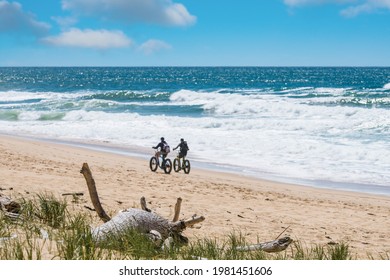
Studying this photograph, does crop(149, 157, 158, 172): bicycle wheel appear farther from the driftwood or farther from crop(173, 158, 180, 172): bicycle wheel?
the driftwood

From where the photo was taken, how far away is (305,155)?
61.1ft

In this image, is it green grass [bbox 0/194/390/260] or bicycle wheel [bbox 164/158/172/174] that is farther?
bicycle wheel [bbox 164/158/172/174]

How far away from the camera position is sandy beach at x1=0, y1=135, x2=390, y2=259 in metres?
8.45

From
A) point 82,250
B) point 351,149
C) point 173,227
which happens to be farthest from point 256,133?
point 82,250

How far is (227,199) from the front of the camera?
11.2 metres

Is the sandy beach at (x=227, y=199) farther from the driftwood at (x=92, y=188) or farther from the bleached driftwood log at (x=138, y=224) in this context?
the driftwood at (x=92, y=188)

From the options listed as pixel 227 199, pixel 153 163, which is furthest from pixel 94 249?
pixel 153 163

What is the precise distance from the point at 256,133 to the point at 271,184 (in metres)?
10.8

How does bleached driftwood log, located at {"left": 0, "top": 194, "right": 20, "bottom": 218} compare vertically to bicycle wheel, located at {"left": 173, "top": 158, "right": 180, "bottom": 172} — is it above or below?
above

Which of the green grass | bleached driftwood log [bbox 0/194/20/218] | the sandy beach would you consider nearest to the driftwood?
the green grass

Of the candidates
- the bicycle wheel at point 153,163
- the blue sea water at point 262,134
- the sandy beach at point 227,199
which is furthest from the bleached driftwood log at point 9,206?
the blue sea water at point 262,134

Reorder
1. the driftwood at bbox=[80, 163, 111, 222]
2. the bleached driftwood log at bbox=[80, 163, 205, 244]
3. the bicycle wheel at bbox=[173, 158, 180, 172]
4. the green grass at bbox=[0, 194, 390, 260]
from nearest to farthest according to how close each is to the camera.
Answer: the green grass at bbox=[0, 194, 390, 260] < the bleached driftwood log at bbox=[80, 163, 205, 244] < the driftwood at bbox=[80, 163, 111, 222] < the bicycle wheel at bbox=[173, 158, 180, 172]
